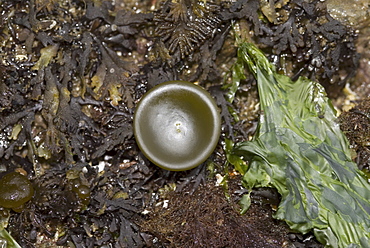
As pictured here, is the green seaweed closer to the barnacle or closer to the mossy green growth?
the barnacle

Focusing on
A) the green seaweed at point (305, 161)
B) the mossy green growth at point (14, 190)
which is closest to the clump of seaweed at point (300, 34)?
the green seaweed at point (305, 161)

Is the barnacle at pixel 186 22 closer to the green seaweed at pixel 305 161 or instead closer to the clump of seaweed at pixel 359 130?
the green seaweed at pixel 305 161

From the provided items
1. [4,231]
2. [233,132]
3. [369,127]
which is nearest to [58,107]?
[4,231]

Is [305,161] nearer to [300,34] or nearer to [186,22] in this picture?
[300,34]

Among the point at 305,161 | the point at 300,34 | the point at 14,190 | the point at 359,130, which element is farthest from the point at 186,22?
the point at 14,190

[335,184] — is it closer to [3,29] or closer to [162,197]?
[162,197]

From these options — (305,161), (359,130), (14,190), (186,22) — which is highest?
(186,22)

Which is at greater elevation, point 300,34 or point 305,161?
point 300,34
